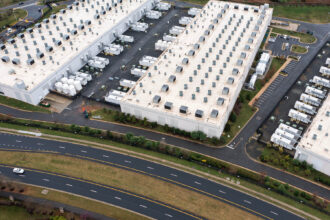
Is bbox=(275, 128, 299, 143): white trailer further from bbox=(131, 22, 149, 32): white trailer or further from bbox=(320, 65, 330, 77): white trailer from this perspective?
bbox=(131, 22, 149, 32): white trailer

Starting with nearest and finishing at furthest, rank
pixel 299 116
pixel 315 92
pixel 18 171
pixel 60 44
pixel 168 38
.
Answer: pixel 18 171 → pixel 299 116 → pixel 315 92 → pixel 60 44 → pixel 168 38

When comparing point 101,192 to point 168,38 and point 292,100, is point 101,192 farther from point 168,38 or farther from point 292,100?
point 168,38

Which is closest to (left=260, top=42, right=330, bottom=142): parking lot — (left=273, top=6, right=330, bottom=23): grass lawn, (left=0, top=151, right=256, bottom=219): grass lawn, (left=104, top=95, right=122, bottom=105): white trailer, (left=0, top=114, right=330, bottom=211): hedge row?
(left=0, top=114, right=330, bottom=211): hedge row

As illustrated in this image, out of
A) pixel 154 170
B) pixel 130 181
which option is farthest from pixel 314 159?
pixel 130 181

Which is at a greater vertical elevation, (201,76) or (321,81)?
(201,76)

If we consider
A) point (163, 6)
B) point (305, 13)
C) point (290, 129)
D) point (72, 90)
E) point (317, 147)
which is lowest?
point (290, 129)

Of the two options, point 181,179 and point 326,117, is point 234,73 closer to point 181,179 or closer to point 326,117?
point 326,117

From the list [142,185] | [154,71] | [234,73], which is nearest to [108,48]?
[154,71]

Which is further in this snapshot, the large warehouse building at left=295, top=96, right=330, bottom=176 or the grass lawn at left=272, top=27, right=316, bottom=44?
the grass lawn at left=272, top=27, right=316, bottom=44
